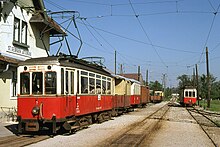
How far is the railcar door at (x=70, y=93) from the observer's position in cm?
1373

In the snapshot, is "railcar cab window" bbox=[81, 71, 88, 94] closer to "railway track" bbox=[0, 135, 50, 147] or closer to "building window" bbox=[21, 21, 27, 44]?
"railway track" bbox=[0, 135, 50, 147]

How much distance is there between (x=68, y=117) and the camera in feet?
45.3

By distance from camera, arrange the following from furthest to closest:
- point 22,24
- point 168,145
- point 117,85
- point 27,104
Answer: point 117,85, point 22,24, point 27,104, point 168,145

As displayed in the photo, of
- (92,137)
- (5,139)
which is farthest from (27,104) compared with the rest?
(92,137)

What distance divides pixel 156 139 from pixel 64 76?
4.45 m

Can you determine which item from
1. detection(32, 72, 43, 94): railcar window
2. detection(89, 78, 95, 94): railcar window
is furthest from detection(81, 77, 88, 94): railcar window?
detection(32, 72, 43, 94): railcar window

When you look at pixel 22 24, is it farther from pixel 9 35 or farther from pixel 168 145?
pixel 168 145

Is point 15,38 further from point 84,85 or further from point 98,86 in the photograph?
point 84,85

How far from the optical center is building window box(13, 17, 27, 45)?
868 inches

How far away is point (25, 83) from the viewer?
1376 centimetres

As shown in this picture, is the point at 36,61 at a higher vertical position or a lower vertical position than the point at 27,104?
higher

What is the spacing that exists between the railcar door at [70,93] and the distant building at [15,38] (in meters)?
5.21

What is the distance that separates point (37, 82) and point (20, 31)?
32.7 ft

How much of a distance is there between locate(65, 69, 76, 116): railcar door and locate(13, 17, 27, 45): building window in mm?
8918
